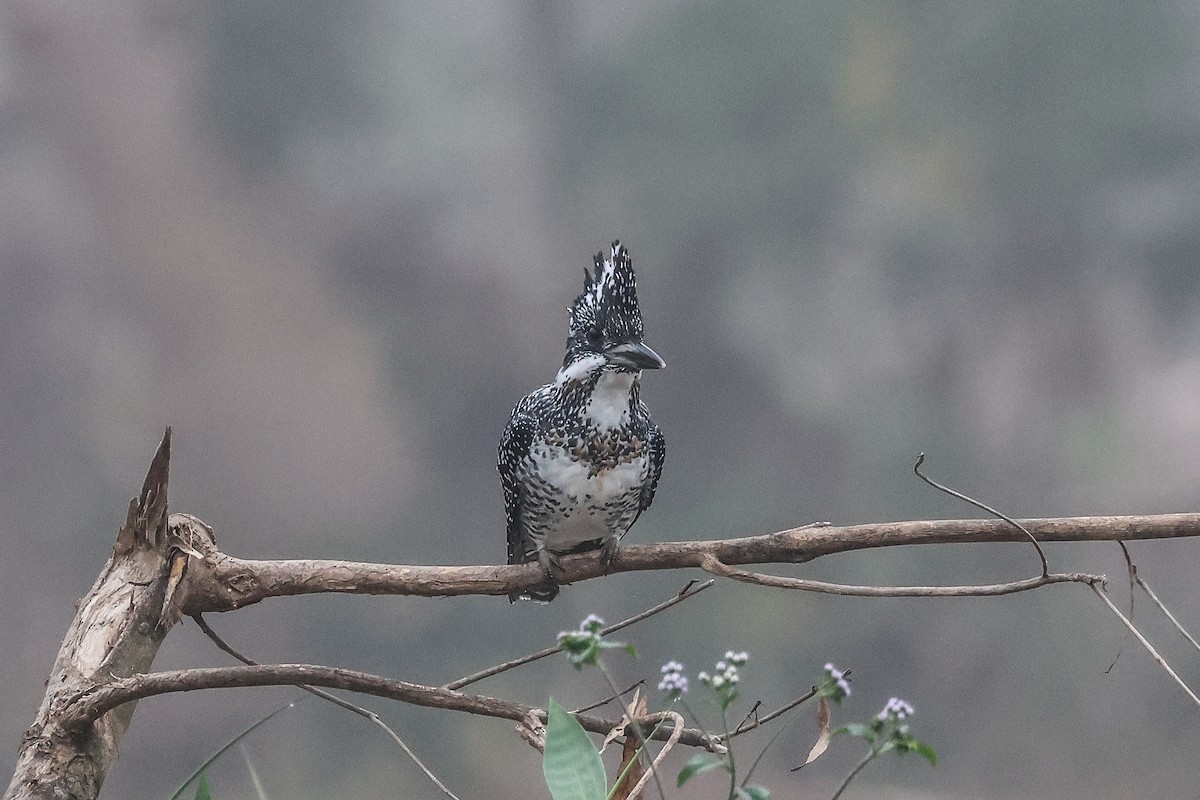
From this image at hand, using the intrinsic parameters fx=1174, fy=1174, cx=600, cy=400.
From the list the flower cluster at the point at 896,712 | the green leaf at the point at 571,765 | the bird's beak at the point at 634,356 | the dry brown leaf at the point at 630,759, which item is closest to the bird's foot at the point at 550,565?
the bird's beak at the point at 634,356

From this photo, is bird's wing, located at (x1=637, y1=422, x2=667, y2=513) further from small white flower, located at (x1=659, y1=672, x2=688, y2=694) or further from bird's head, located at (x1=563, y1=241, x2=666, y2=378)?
small white flower, located at (x1=659, y1=672, x2=688, y2=694)

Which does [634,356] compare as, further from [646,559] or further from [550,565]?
[550,565]

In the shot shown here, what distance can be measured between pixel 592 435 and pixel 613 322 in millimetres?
209

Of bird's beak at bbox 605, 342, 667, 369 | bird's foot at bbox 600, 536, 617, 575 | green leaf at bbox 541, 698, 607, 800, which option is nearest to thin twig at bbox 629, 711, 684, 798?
green leaf at bbox 541, 698, 607, 800

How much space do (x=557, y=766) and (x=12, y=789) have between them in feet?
2.82

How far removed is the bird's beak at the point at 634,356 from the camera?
1962 mm

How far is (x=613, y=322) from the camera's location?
2.03m

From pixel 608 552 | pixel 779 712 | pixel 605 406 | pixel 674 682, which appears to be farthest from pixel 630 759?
pixel 605 406

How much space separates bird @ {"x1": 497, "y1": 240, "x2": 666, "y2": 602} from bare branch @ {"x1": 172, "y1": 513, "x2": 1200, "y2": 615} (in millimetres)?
134

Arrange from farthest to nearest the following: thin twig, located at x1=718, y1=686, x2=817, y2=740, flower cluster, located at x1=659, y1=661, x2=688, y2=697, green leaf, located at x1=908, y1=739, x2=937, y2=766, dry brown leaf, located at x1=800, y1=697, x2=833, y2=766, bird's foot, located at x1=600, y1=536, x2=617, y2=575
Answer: bird's foot, located at x1=600, y1=536, x2=617, y2=575 → dry brown leaf, located at x1=800, y1=697, x2=833, y2=766 → thin twig, located at x1=718, y1=686, x2=817, y2=740 → flower cluster, located at x1=659, y1=661, x2=688, y2=697 → green leaf, located at x1=908, y1=739, x2=937, y2=766

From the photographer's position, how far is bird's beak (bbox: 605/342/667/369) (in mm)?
1962

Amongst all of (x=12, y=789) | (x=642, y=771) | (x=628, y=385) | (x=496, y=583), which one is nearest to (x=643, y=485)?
(x=628, y=385)

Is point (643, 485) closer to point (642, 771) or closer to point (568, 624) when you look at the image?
point (642, 771)

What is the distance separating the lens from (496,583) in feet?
6.45
